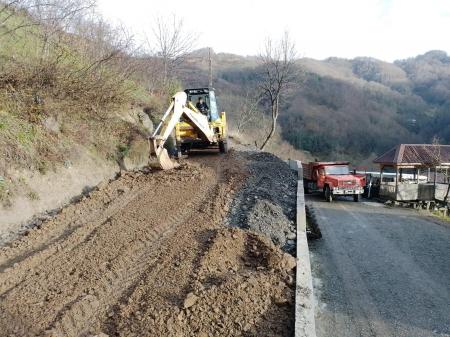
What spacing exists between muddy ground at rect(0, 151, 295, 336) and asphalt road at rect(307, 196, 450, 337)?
1.49m

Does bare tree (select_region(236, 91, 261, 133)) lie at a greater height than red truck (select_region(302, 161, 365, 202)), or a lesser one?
greater

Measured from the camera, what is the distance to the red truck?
22.1 m

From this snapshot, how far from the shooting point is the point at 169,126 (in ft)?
38.2

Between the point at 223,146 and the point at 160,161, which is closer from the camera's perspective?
the point at 160,161

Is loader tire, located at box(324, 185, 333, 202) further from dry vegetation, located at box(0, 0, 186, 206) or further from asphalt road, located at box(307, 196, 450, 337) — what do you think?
dry vegetation, located at box(0, 0, 186, 206)

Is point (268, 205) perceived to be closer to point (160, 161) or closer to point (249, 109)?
point (160, 161)

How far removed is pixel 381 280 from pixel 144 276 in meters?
5.48

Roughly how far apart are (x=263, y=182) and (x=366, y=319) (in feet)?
19.4

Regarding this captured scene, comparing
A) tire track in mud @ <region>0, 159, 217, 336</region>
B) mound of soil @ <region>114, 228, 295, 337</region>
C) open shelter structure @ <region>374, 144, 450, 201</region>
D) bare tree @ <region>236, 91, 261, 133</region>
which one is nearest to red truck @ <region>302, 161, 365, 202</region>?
open shelter structure @ <region>374, 144, 450, 201</region>

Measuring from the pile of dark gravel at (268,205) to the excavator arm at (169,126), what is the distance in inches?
91.2

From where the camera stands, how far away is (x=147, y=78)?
20.3 m

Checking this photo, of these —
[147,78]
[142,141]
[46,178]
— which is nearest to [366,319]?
[46,178]

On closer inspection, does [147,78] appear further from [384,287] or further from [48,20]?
[384,287]

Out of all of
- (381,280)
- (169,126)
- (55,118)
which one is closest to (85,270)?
(55,118)
